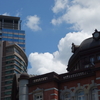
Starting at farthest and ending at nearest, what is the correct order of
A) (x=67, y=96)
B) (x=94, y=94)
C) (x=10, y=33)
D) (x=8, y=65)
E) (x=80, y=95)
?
(x=10, y=33) → (x=8, y=65) → (x=67, y=96) → (x=80, y=95) → (x=94, y=94)

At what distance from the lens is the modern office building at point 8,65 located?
381 ft

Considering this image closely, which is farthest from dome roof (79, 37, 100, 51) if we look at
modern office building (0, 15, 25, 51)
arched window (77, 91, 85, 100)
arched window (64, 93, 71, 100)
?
modern office building (0, 15, 25, 51)

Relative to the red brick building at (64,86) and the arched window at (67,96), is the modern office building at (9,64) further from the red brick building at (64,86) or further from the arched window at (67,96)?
the arched window at (67,96)

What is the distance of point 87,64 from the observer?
3900 centimetres

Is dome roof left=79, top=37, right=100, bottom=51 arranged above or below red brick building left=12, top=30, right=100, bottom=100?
above

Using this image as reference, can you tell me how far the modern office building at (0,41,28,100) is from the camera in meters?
116

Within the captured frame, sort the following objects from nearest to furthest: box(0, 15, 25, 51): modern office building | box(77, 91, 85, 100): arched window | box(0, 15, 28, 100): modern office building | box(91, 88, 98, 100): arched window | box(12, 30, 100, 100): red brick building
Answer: box(91, 88, 98, 100): arched window
box(12, 30, 100, 100): red brick building
box(77, 91, 85, 100): arched window
box(0, 15, 28, 100): modern office building
box(0, 15, 25, 51): modern office building

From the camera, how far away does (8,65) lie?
12131 centimetres

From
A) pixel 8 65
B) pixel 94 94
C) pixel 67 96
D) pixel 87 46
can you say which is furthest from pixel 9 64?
pixel 94 94

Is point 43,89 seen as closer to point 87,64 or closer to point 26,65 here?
point 87,64

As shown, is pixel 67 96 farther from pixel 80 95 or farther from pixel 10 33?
pixel 10 33

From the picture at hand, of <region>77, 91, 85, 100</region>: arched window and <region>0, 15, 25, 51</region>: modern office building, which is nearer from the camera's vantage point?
<region>77, 91, 85, 100</region>: arched window

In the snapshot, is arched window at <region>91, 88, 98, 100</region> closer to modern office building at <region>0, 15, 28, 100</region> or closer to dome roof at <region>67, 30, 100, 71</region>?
dome roof at <region>67, 30, 100, 71</region>

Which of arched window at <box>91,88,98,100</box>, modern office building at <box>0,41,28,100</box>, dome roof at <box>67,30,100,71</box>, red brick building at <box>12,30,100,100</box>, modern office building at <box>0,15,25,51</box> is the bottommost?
arched window at <box>91,88,98,100</box>
